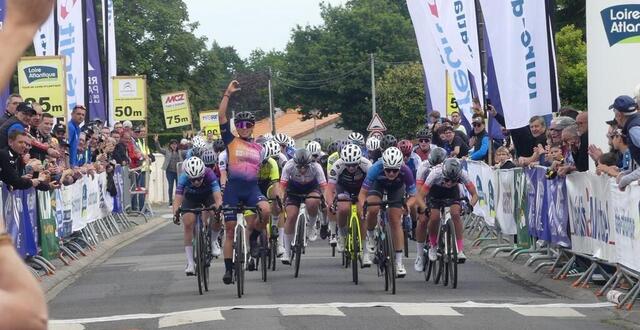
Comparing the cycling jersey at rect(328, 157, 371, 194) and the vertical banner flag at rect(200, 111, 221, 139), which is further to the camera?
the vertical banner flag at rect(200, 111, 221, 139)

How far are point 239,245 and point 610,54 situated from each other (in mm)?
4598

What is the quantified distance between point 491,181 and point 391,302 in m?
8.77

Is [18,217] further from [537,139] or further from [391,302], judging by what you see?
[537,139]

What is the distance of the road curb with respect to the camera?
17156 millimetres

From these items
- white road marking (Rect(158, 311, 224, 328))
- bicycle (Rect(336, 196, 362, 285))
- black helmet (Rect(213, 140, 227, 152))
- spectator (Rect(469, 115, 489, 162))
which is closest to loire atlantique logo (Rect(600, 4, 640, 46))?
bicycle (Rect(336, 196, 362, 285))

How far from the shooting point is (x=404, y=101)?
79250mm

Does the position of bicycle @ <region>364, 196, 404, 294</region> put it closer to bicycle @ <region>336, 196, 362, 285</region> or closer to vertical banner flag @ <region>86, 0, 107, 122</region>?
bicycle @ <region>336, 196, 362, 285</region>

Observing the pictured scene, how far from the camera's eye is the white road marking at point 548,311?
12494 mm

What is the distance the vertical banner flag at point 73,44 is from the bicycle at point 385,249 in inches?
414

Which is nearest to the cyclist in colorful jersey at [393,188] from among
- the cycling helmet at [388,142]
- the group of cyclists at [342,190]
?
the group of cyclists at [342,190]

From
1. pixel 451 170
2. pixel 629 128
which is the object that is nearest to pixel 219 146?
pixel 451 170

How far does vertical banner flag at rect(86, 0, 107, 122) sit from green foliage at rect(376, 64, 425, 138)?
4948cm

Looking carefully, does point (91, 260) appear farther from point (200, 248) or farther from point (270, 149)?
point (200, 248)

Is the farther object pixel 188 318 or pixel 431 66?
pixel 431 66
